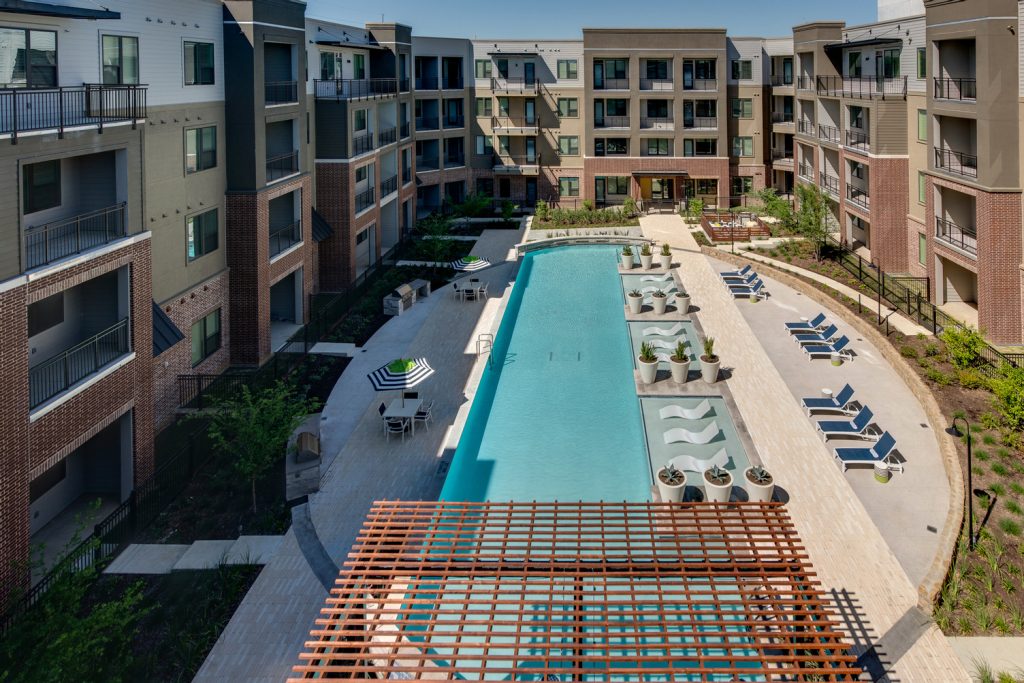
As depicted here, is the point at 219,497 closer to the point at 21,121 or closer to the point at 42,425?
the point at 42,425

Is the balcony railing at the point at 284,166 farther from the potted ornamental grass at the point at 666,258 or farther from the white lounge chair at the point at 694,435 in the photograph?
the white lounge chair at the point at 694,435

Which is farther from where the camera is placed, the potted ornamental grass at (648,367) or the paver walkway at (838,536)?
the potted ornamental grass at (648,367)

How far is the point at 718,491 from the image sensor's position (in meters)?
17.1

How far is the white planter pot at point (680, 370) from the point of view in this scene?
951 inches

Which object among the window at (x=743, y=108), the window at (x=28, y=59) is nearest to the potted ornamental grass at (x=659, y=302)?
the window at (x=28, y=59)

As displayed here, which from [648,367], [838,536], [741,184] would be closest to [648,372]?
[648,367]

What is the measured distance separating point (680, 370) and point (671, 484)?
747cm

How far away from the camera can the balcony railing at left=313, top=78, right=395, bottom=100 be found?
3522 centimetres

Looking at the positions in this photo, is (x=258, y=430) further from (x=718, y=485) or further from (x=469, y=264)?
(x=469, y=264)

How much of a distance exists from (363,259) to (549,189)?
21128 millimetres

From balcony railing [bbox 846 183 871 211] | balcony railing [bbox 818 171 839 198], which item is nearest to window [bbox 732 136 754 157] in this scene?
balcony railing [bbox 818 171 839 198]

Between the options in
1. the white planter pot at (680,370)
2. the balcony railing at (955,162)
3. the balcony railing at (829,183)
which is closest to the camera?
the white planter pot at (680,370)

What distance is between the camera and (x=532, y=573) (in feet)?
38.0

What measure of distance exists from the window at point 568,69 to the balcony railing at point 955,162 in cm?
3082
